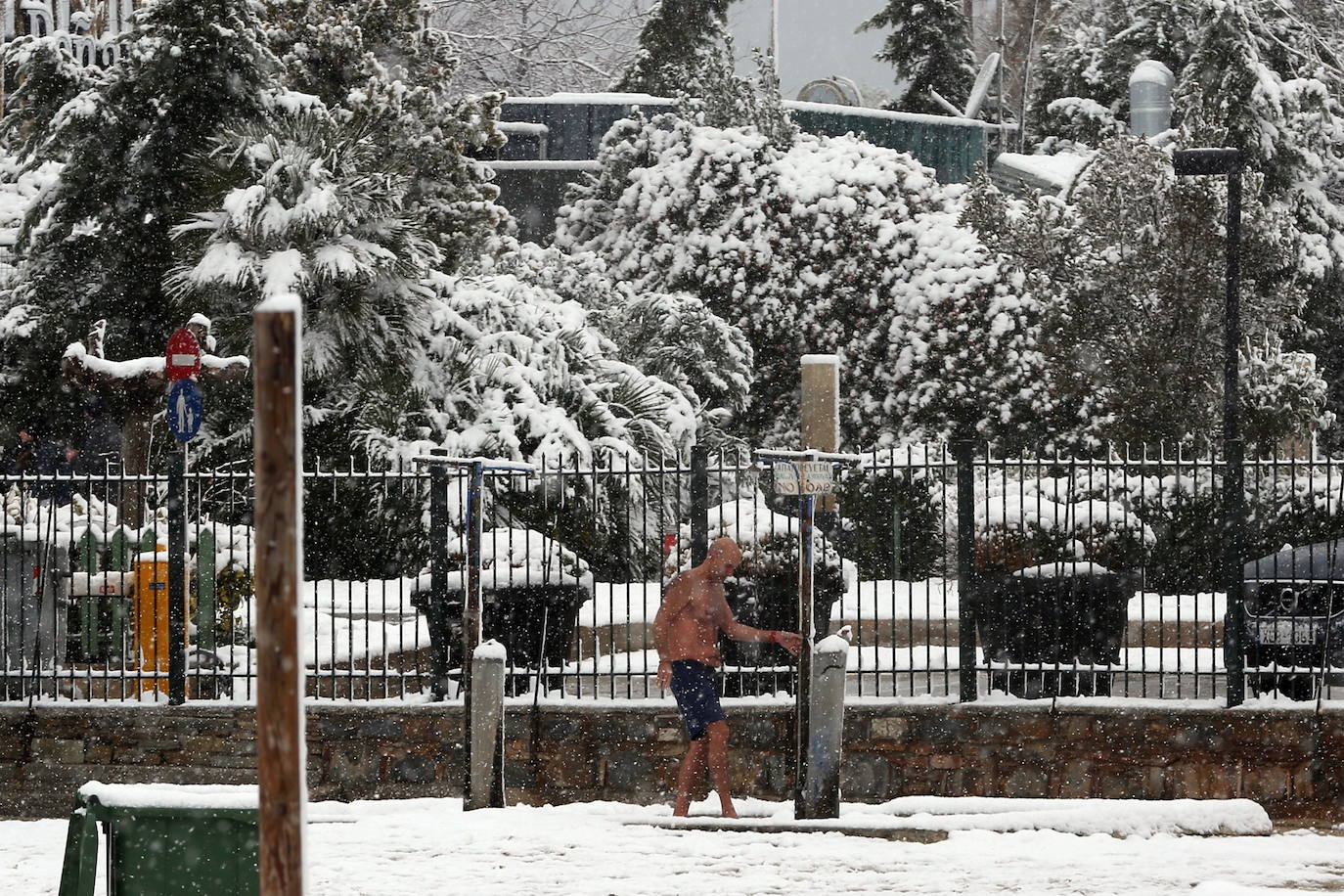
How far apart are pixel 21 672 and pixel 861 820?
562 centimetres

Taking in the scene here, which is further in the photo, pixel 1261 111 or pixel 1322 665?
pixel 1261 111

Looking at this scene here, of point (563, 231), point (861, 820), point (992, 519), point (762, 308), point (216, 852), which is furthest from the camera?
point (563, 231)

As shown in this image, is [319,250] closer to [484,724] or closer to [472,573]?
[472,573]

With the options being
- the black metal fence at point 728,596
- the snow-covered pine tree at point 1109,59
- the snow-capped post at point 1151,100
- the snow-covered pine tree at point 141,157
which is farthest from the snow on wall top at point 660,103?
the black metal fence at point 728,596

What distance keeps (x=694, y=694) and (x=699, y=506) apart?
1.73m

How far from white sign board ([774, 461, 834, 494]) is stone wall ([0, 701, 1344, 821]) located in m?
1.90

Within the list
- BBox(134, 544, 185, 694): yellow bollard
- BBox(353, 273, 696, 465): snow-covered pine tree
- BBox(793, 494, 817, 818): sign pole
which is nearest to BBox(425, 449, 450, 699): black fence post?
BBox(134, 544, 185, 694): yellow bollard

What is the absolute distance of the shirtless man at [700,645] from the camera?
9.93 m

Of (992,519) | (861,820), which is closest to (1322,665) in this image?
(992,519)

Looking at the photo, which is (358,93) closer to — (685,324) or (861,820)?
(685,324)

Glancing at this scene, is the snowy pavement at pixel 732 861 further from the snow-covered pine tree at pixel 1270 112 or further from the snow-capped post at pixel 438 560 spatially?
the snow-covered pine tree at pixel 1270 112

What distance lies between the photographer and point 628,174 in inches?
1052

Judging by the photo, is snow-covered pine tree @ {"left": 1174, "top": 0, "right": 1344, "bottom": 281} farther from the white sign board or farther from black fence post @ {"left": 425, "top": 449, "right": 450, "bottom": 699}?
the white sign board

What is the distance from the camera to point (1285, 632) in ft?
39.7
